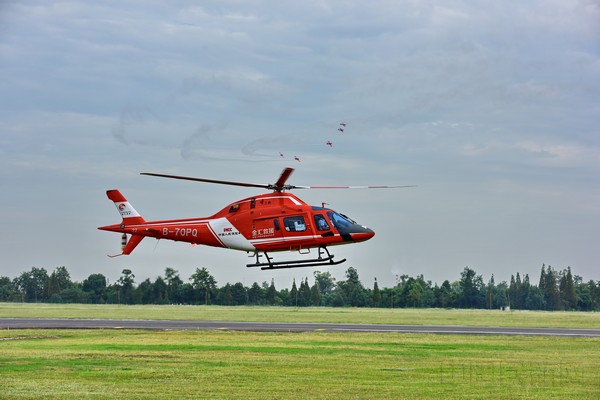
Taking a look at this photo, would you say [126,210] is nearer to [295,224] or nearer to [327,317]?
[295,224]

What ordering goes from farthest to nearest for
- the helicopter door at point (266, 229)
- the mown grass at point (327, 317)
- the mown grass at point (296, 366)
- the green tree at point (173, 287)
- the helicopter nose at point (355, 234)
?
the green tree at point (173, 287) < the mown grass at point (327, 317) < the helicopter door at point (266, 229) < the helicopter nose at point (355, 234) < the mown grass at point (296, 366)

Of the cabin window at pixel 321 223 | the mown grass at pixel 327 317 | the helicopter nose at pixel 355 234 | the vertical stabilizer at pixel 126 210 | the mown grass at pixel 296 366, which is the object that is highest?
the vertical stabilizer at pixel 126 210

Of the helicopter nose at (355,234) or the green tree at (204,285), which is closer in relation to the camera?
the helicopter nose at (355,234)

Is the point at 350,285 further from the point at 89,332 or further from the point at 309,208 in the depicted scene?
the point at 309,208

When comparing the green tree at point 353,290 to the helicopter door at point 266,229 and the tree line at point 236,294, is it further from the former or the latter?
the helicopter door at point 266,229

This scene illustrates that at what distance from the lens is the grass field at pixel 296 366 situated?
31.9 m

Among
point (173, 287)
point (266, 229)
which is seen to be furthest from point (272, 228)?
point (173, 287)

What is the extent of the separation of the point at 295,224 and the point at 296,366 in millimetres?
6857

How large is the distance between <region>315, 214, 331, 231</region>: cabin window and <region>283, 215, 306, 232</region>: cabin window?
699 mm

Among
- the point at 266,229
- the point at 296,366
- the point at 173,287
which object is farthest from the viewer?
the point at 173,287

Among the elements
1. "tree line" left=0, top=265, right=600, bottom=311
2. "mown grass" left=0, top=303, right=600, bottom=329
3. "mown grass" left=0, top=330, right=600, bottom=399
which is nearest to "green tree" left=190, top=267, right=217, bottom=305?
"tree line" left=0, top=265, right=600, bottom=311

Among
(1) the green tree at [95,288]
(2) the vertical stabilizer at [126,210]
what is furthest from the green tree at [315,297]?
(2) the vertical stabilizer at [126,210]

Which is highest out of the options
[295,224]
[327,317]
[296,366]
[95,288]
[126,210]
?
[95,288]

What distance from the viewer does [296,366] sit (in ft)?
133
